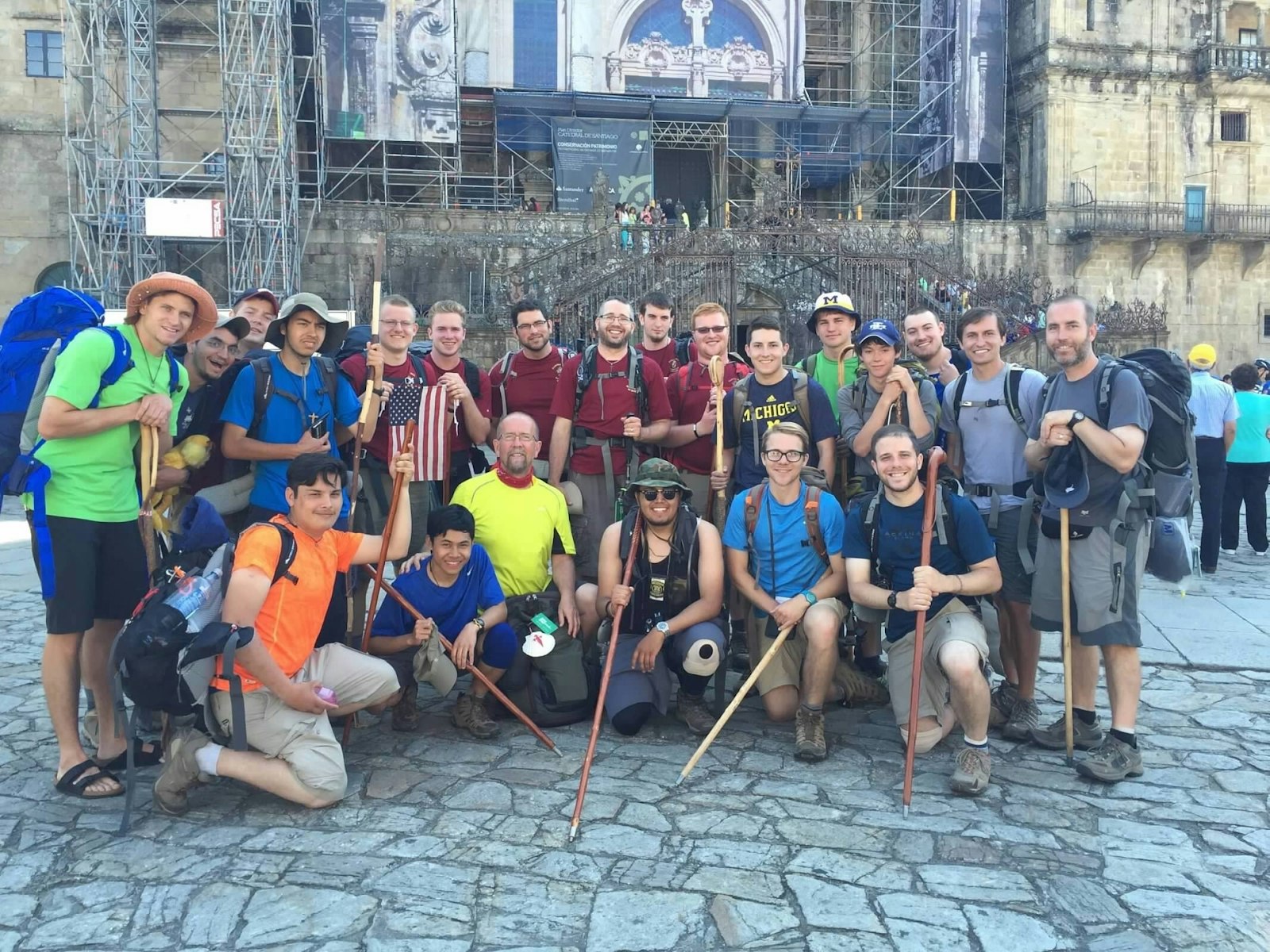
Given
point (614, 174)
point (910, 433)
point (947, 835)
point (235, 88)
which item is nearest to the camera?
point (947, 835)

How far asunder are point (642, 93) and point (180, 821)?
81.5 ft

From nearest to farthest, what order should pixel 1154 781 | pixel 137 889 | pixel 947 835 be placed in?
pixel 137 889 → pixel 947 835 → pixel 1154 781

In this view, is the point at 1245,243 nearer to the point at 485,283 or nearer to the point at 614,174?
the point at 614,174

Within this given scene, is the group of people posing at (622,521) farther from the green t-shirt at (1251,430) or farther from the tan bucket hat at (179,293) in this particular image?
the green t-shirt at (1251,430)

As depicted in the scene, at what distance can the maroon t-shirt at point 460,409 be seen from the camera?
6.32 metres

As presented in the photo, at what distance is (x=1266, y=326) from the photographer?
2959cm

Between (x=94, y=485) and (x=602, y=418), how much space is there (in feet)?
9.04

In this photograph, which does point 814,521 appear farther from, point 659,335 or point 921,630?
point 659,335

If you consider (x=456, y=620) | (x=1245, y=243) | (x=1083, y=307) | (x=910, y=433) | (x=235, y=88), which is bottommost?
(x=456, y=620)

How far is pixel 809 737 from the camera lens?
4.86 metres

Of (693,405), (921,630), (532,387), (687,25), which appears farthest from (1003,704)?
(687,25)

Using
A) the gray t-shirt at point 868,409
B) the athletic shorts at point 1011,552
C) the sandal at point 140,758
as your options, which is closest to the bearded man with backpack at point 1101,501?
the athletic shorts at point 1011,552

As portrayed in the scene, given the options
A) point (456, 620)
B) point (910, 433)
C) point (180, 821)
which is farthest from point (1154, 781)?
point (180, 821)

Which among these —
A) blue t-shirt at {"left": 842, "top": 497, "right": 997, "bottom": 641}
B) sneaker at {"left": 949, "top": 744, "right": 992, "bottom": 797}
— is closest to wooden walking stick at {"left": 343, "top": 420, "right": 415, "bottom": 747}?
blue t-shirt at {"left": 842, "top": 497, "right": 997, "bottom": 641}
